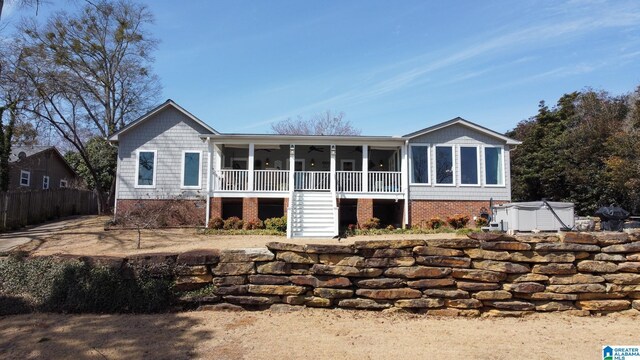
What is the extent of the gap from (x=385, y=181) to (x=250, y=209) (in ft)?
20.1

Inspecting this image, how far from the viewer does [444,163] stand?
18328 millimetres

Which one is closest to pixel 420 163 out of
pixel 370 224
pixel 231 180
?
pixel 370 224

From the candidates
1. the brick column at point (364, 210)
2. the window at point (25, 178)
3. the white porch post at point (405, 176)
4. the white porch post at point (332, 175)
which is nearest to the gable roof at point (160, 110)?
the white porch post at point (332, 175)

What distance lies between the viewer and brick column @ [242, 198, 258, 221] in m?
17.2

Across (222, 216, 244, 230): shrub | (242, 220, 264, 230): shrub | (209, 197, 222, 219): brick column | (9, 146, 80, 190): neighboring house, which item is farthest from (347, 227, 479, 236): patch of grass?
(9, 146, 80, 190): neighboring house

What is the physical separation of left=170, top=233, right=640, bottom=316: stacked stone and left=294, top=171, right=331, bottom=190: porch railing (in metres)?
12.7

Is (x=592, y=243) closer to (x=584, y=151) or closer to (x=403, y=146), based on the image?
(x=403, y=146)

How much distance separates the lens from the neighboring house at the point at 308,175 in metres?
17.7

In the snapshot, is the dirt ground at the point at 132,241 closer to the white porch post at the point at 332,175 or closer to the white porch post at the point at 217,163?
the white porch post at the point at 217,163

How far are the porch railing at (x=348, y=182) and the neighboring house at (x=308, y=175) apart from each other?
4cm

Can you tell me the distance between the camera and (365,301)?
5348 mm

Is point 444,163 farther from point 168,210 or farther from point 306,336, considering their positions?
point 306,336

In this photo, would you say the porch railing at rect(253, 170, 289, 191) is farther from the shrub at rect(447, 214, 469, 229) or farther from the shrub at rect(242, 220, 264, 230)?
the shrub at rect(447, 214, 469, 229)

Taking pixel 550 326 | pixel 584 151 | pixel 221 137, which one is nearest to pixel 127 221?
pixel 221 137
